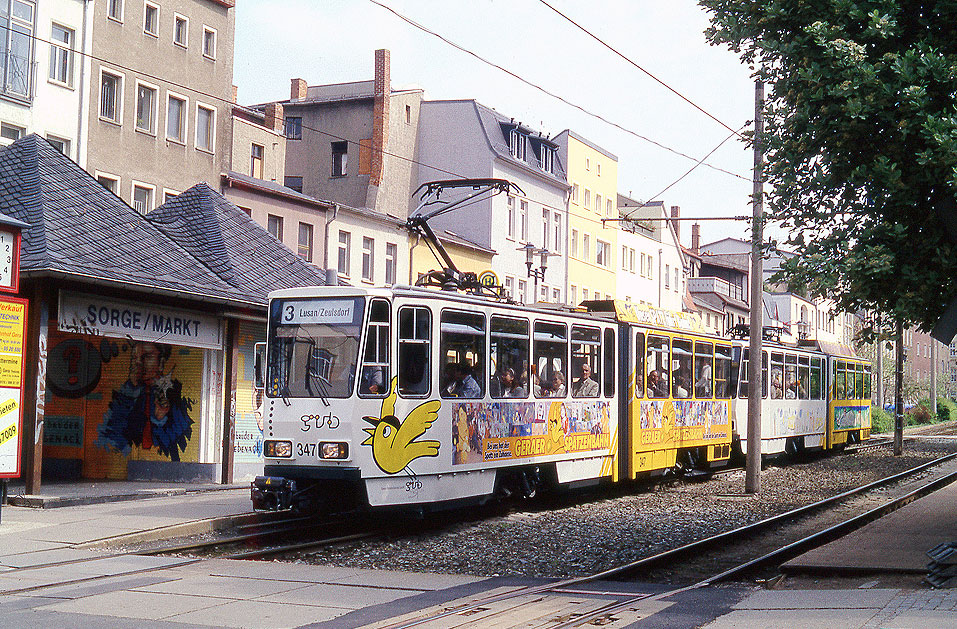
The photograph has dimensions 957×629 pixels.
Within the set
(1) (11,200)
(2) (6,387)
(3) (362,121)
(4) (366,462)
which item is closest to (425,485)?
(4) (366,462)

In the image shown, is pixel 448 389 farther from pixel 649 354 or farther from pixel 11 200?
pixel 11 200

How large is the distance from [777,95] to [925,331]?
9.42 feet

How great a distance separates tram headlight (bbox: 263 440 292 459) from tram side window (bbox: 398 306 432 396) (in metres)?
1.59

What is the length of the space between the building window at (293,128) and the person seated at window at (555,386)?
110ft

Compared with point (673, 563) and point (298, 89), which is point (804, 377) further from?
point (298, 89)

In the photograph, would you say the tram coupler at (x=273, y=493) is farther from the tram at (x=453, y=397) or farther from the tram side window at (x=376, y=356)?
the tram side window at (x=376, y=356)

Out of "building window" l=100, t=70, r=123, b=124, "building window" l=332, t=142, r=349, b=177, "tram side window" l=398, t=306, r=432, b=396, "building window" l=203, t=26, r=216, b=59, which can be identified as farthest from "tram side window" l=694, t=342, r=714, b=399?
"building window" l=332, t=142, r=349, b=177

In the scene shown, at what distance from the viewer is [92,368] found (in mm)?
21109

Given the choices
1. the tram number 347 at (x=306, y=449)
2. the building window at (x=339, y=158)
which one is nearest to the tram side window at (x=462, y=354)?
the tram number 347 at (x=306, y=449)

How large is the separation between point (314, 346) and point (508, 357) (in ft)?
10.4

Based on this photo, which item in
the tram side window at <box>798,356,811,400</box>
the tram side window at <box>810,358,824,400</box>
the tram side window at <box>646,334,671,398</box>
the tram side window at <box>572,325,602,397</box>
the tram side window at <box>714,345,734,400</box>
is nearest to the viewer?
the tram side window at <box>572,325,602,397</box>

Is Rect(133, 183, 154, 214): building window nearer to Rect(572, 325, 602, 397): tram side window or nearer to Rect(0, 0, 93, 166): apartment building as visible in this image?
Rect(0, 0, 93, 166): apartment building

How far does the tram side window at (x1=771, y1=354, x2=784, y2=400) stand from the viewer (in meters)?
28.1

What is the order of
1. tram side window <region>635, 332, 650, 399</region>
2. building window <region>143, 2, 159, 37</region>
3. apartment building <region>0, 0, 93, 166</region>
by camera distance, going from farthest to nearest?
building window <region>143, 2, 159, 37</region>, apartment building <region>0, 0, 93, 166</region>, tram side window <region>635, 332, 650, 399</region>
